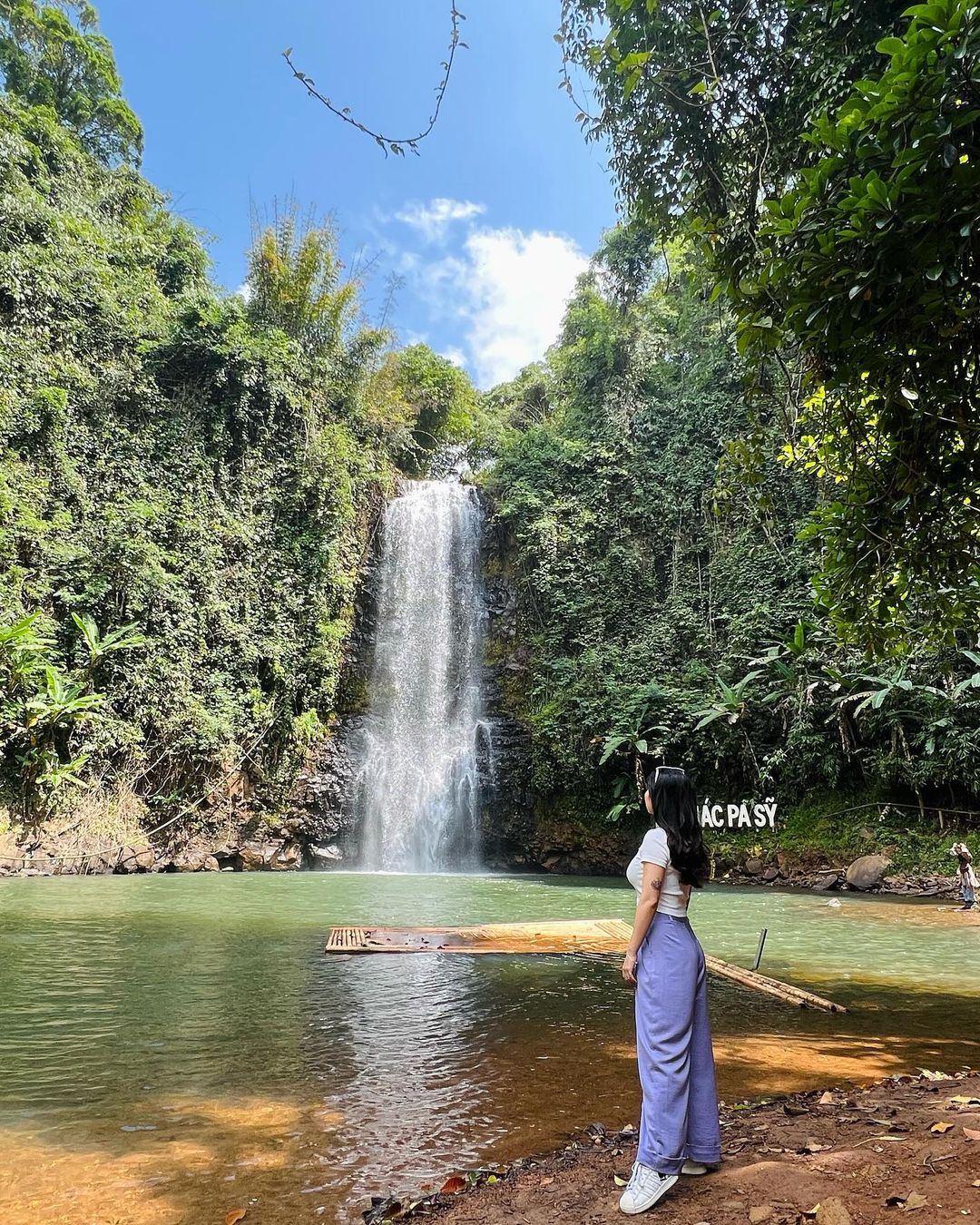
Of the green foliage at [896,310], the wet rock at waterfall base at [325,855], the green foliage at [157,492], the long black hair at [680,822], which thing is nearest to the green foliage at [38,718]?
the green foliage at [157,492]

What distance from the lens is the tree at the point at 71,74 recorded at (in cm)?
1980

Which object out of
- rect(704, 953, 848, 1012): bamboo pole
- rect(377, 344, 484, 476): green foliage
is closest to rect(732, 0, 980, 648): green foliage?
rect(704, 953, 848, 1012): bamboo pole

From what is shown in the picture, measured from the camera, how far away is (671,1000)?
2.46m

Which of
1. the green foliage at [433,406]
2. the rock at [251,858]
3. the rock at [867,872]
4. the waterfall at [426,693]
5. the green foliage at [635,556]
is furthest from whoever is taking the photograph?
the green foliage at [433,406]

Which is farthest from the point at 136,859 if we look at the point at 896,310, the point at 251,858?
the point at 896,310

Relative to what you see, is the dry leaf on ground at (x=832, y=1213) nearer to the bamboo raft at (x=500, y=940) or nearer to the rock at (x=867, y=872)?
the bamboo raft at (x=500, y=940)

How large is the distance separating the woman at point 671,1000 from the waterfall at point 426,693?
14394 mm

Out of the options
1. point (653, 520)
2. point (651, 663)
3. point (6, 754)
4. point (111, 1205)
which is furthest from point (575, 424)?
point (111, 1205)

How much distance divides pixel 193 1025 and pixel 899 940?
698 centimetres

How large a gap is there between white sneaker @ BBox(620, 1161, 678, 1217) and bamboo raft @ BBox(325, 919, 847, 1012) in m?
3.92

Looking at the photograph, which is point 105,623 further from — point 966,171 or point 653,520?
point 966,171

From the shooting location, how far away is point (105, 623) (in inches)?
581

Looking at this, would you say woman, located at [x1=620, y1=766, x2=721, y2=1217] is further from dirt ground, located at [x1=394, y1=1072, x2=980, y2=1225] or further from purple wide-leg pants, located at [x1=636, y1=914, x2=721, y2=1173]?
dirt ground, located at [x1=394, y1=1072, x2=980, y2=1225]

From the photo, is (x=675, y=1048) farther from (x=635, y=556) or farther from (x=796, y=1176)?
(x=635, y=556)
